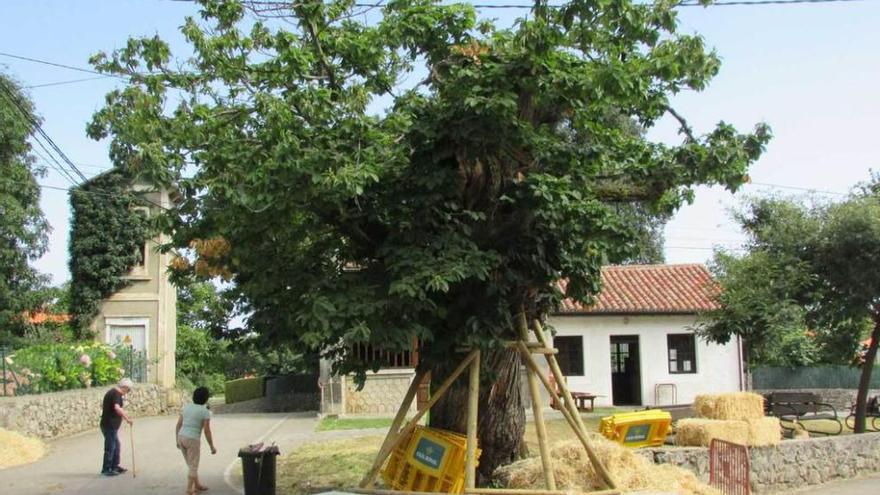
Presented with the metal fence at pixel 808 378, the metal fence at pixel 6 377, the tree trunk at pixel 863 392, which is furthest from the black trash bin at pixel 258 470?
the metal fence at pixel 808 378

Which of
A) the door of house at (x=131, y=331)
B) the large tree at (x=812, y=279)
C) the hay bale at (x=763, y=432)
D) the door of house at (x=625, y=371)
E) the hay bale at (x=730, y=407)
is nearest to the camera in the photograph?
the hay bale at (x=763, y=432)

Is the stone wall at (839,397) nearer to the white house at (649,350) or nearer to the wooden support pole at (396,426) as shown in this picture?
the white house at (649,350)

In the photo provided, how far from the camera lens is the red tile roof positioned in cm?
2572

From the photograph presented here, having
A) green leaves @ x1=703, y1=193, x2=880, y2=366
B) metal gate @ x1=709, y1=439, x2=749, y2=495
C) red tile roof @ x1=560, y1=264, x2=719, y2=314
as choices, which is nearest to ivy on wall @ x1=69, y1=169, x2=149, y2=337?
red tile roof @ x1=560, y1=264, x2=719, y2=314

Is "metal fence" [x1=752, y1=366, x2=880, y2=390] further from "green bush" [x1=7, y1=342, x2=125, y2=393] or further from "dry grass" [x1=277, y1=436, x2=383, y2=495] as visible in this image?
"green bush" [x1=7, y1=342, x2=125, y2=393]

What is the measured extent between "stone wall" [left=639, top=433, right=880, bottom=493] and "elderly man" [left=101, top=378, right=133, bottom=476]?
28.1 feet

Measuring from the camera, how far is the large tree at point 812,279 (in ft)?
55.1

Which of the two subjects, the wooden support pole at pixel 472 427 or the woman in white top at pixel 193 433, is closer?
the wooden support pole at pixel 472 427

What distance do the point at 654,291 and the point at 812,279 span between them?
376 inches

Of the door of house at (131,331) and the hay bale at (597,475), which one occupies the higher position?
the door of house at (131,331)

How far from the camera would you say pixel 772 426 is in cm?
1374

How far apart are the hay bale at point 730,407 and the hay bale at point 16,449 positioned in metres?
12.3

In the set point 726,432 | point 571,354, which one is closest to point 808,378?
point 571,354

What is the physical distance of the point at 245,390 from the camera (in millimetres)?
31719
